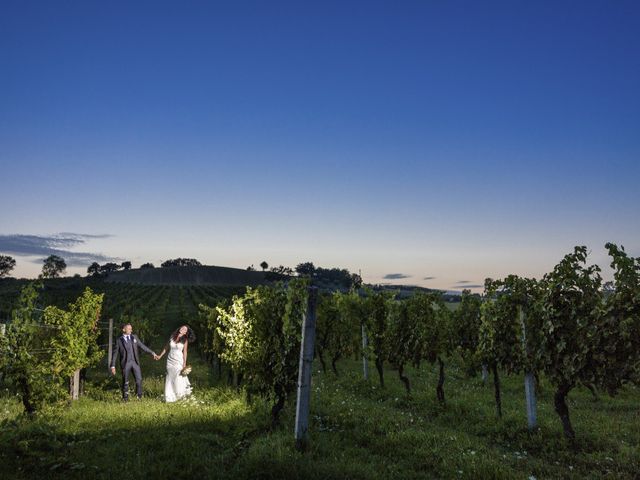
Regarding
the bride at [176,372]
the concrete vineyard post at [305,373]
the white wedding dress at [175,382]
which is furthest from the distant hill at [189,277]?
the concrete vineyard post at [305,373]

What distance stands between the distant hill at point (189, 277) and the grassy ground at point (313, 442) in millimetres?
117586

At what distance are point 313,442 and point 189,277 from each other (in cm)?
12716

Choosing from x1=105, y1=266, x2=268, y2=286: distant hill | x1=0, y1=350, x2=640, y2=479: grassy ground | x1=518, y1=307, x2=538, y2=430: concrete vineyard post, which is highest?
x1=105, y1=266, x2=268, y2=286: distant hill

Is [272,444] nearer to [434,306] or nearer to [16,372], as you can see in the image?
[16,372]

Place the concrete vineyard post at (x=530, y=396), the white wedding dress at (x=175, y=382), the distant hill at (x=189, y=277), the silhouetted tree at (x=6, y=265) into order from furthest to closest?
the silhouetted tree at (x=6, y=265) < the distant hill at (x=189, y=277) < the white wedding dress at (x=175, y=382) < the concrete vineyard post at (x=530, y=396)

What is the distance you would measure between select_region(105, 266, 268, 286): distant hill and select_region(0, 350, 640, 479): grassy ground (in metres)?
118

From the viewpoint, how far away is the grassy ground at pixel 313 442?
22.0 ft

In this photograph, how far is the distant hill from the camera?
411ft

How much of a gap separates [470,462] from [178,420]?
18.8 ft

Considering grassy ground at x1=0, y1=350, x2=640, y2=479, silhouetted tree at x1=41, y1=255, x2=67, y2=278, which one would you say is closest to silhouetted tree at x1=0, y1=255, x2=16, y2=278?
silhouetted tree at x1=41, y1=255, x2=67, y2=278

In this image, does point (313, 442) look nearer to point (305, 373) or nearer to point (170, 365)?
point (305, 373)

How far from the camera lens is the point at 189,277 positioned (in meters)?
129

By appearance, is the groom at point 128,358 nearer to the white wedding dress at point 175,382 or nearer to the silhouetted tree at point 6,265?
the white wedding dress at point 175,382

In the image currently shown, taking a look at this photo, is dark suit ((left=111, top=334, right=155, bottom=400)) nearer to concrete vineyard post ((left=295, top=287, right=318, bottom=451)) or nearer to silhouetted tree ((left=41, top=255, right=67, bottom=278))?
concrete vineyard post ((left=295, top=287, right=318, bottom=451))
